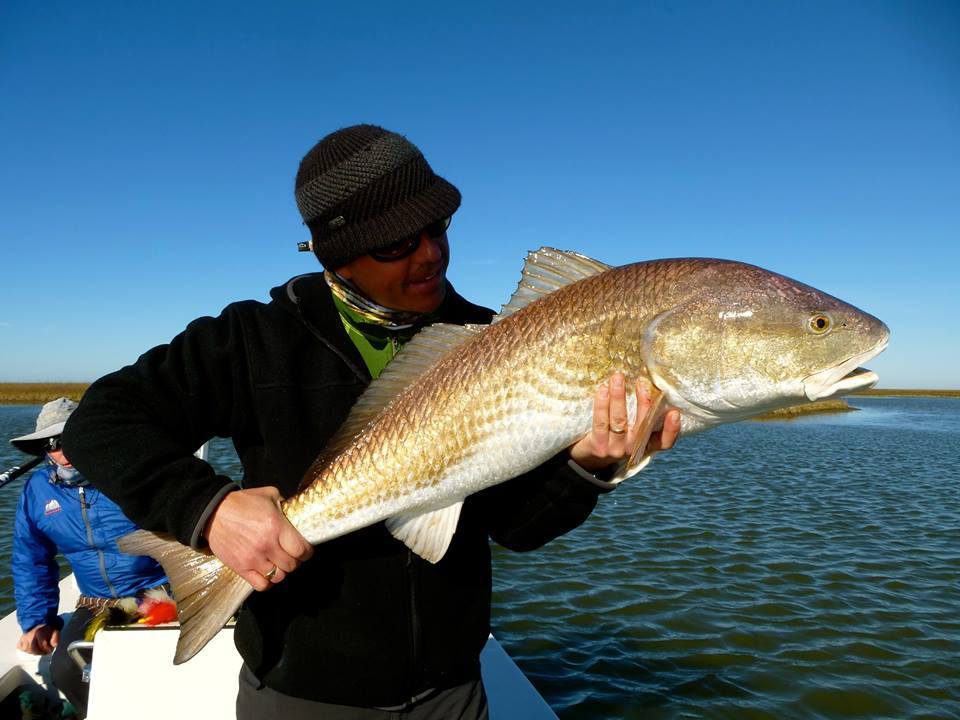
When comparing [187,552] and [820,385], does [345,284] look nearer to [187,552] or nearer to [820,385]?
[187,552]

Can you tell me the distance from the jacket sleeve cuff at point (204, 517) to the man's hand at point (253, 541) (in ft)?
0.04

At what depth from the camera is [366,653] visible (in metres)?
2.35

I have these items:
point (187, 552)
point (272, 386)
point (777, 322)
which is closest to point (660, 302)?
point (777, 322)

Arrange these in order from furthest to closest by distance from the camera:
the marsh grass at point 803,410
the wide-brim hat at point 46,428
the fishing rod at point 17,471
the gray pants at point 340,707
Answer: the marsh grass at point 803,410 → the fishing rod at point 17,471 → the wide-brim hat at point 46,428 → the gray pants at point 340,707

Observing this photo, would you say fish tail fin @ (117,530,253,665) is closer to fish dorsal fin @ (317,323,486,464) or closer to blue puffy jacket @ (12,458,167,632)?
fish dorsal fin @ (317,323,486,464)

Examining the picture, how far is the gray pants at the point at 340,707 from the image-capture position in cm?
235

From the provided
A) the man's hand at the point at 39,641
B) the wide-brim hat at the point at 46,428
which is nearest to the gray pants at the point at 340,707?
the man's hand at the point at 39,641

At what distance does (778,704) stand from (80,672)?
6.33 metres

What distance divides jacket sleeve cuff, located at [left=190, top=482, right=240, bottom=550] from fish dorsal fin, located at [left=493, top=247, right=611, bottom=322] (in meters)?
1.20

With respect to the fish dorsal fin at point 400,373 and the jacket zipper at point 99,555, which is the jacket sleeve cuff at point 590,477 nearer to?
the fish dorsal fin at point 400,373

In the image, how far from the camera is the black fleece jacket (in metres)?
2.20

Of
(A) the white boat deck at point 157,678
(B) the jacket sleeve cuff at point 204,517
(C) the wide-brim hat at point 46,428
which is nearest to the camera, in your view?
(B) the jacket sleeve cuff at point 204,517

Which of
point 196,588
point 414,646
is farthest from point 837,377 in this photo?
point 196,588

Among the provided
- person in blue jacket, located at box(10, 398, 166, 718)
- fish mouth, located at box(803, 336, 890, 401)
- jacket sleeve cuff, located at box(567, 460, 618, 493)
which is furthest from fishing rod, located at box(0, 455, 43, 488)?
fish mouth, located at box(803, 336, 890, 401)
